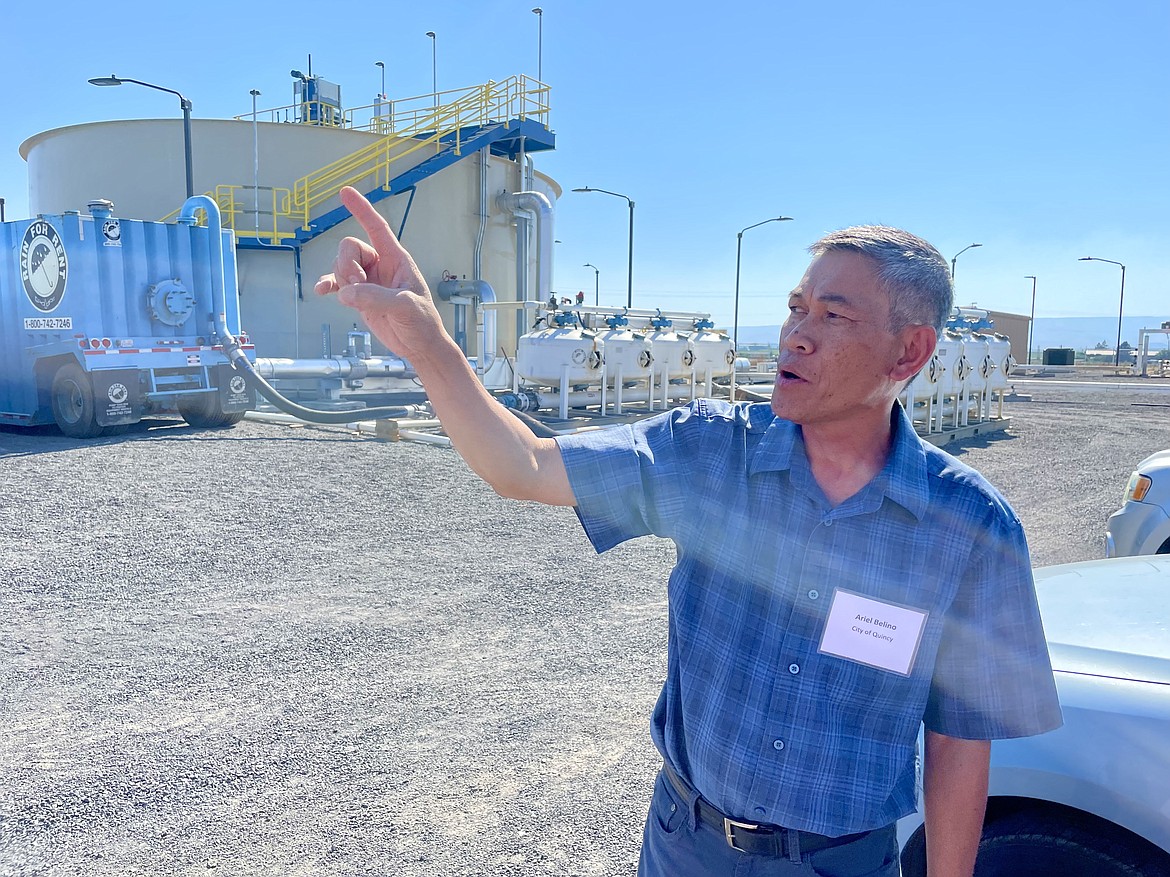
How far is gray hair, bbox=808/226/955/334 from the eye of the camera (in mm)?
1683

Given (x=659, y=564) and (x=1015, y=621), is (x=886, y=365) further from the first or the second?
(x=659, y=564)

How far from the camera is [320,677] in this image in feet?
15.0

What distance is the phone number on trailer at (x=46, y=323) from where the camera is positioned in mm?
12211

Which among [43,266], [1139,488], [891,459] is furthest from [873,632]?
[43,266]

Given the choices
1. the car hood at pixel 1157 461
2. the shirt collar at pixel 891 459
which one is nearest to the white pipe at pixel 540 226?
the car hood at pixel 1157 461

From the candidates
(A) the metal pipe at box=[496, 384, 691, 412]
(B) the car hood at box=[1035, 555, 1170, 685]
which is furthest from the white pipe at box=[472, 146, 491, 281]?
(B) the car hood at box=[1035, 555, 1170, 685]

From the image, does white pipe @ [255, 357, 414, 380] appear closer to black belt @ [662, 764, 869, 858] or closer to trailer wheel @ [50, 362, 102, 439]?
trailer wheel @ [50, 362, 102, 439]

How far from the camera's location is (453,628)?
17.6 feet

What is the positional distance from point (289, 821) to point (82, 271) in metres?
11.2

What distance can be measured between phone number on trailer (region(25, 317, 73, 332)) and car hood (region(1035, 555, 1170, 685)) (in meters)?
12.7

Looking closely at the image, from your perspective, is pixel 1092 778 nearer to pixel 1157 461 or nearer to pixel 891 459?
pixel 891 459

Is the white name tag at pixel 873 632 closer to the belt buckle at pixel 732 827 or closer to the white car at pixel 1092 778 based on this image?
the belt buckle at pixel 732 827

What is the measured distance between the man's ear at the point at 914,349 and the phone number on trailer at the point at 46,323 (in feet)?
42.5

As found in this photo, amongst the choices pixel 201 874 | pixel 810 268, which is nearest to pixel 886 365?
pixel 810 268
